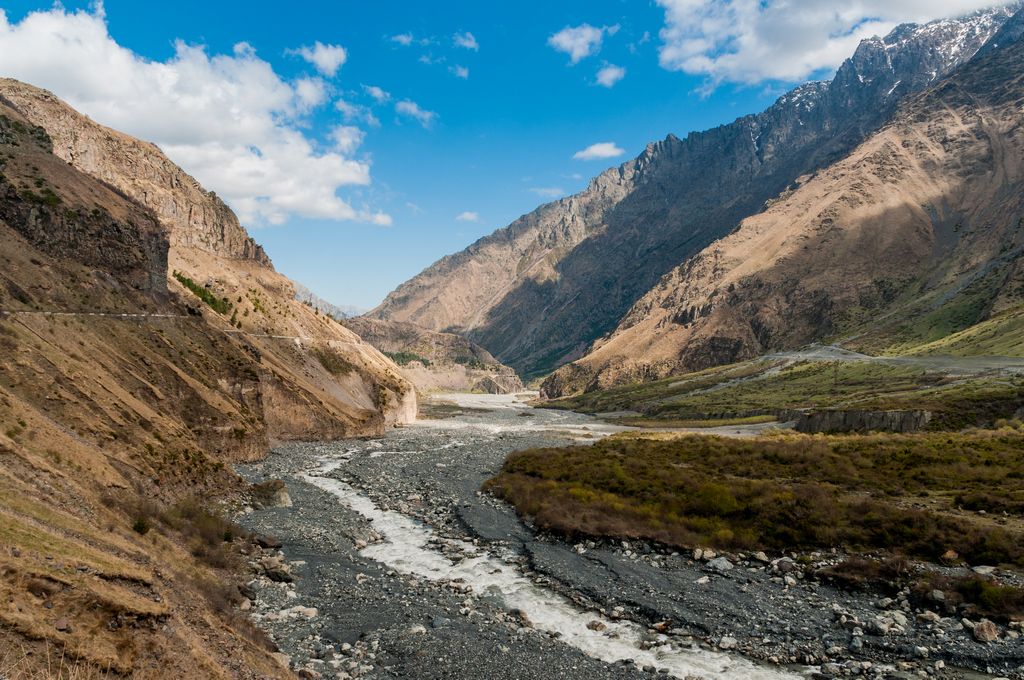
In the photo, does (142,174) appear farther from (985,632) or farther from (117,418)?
(985,632)

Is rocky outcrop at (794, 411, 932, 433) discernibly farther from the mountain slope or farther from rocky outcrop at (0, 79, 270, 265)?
rocky outcrop at (0, 79, 270, 265)

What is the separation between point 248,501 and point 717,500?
1012 inches

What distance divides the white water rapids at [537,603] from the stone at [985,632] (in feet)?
19.5

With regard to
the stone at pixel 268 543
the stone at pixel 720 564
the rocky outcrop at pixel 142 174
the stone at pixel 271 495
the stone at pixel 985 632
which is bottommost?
the stone at pixel 720 564

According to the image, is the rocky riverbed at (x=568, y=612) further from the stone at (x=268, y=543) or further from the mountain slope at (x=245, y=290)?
the mountain slope at (x=245, y=290)

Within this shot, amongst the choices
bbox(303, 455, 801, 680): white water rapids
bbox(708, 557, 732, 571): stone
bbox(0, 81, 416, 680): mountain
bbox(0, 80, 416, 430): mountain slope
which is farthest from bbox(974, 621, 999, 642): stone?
bbox(0, 80, 416, 430): mountain slope

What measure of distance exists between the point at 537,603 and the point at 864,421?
57868 mm

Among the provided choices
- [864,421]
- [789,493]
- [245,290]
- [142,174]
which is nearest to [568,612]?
[789,493]

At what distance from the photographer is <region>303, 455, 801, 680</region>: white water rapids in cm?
1591

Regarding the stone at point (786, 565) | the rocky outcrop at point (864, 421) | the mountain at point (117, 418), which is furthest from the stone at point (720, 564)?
the rocky outcrop at point (864, 421)

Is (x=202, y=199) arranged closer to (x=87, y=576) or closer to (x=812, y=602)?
(x=87, y=576)

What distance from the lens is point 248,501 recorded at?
2847 cm

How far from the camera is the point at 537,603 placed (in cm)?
2008

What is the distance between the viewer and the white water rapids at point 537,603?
15906mm
